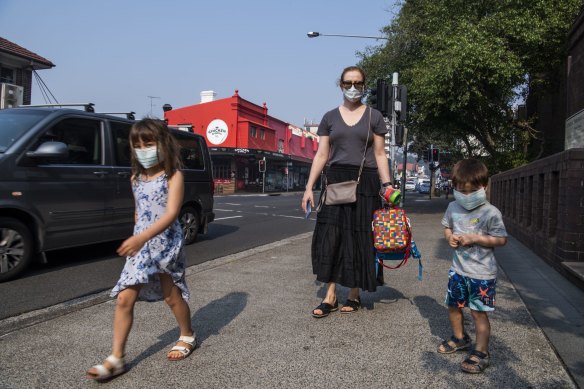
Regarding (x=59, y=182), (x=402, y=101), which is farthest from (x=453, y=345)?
(x=402, y=101)

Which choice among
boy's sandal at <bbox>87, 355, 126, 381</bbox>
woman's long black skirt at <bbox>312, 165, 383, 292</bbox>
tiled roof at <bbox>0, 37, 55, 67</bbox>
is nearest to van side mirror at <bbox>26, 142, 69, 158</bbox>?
woman's long black skirt at <bbox>312, 165, 383, 292</bbox>

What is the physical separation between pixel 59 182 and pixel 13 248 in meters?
0.90

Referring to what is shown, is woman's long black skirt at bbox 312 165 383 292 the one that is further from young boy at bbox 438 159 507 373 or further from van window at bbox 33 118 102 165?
van window at bbox 33 118 102 165

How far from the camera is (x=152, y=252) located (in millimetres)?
2891

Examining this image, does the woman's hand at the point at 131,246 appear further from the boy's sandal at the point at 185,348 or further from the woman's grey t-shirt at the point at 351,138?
the woman's grey t-shirt at the point at 351,138

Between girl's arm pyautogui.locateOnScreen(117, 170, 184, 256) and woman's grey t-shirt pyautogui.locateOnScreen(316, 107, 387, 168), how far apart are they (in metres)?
1.54

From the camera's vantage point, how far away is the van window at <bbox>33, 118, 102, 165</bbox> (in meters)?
5.91

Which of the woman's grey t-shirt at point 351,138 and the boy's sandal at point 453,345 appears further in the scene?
the woman's grey t-shirt at point 351,138

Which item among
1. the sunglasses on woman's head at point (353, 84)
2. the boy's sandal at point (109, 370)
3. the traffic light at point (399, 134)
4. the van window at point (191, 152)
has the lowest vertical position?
the boy's sandal at point (109, 370)

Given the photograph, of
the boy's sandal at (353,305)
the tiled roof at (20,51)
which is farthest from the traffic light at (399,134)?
the tiled roof at (20,51)

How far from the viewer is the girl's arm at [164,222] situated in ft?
8.51

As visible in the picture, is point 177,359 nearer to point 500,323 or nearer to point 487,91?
point 500,323

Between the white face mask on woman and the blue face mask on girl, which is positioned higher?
the white face mask on woman

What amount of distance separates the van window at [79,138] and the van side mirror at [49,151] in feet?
1.11
